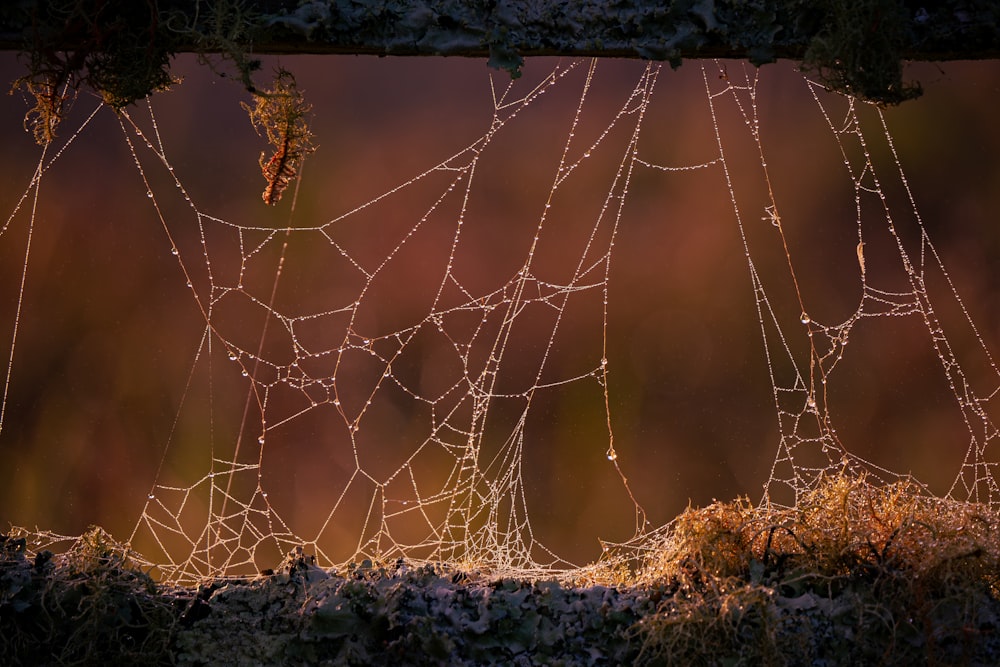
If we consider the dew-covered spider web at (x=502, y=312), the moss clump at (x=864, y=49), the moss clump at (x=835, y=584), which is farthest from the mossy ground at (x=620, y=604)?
the dew-covered spider web at (x=502, y=312)

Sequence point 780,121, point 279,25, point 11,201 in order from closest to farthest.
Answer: point 279,25 → point 11,201 → point 780,121

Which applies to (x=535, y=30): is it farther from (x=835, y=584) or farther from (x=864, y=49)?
(x=835, y=584)

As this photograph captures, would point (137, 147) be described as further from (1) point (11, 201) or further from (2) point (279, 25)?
(2) point (279, 25)

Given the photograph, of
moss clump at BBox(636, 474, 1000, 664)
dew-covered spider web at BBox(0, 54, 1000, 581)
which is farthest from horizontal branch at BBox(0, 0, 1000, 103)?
dew-covered spider web at BBox(0, 54, 1000, 581)

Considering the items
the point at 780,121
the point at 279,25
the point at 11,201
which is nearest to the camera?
the point at 279,25

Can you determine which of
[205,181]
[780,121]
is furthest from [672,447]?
[205,181]

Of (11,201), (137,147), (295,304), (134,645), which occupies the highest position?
(137,147)
